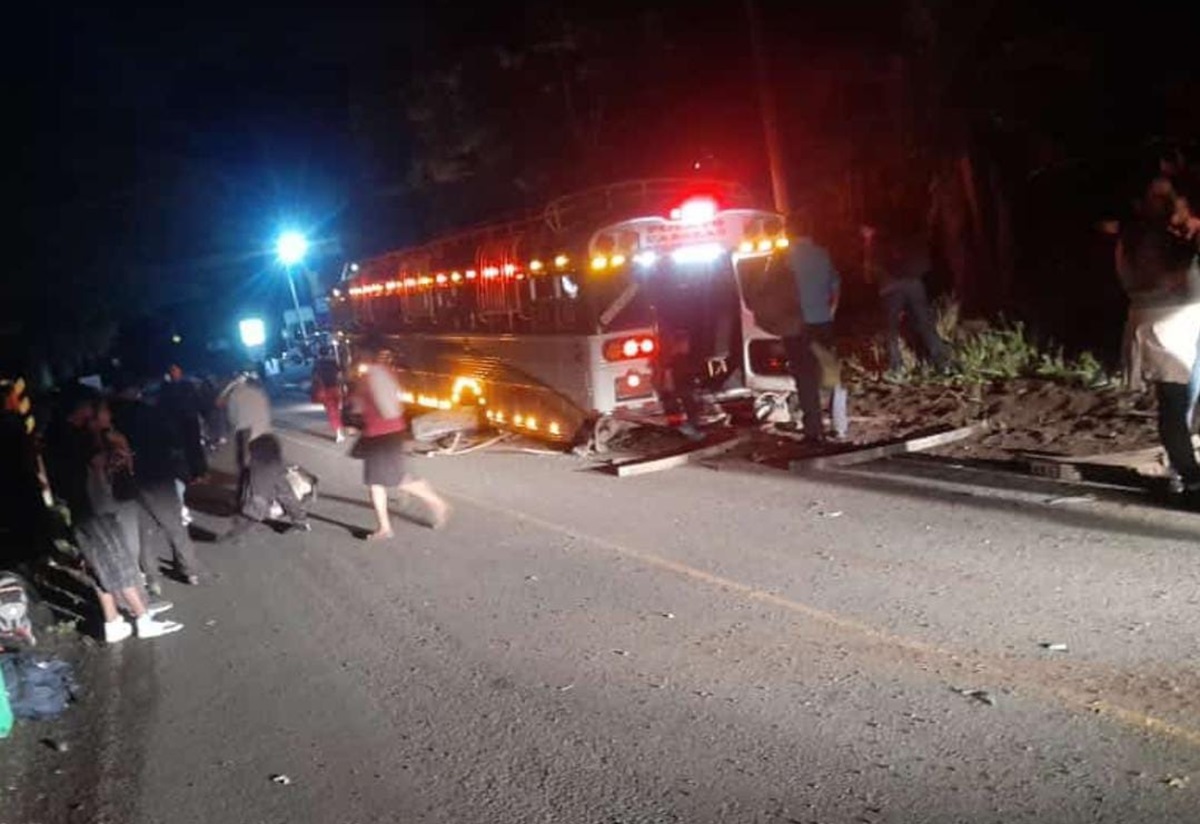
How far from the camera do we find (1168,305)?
24.0 ft

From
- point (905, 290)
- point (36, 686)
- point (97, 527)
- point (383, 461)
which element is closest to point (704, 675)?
point (36, 686)

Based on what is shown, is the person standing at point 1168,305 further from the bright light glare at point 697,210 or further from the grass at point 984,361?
the bright light glare at point 697,210

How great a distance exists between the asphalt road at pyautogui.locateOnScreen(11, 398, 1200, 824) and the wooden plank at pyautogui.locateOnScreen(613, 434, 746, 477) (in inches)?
79.1

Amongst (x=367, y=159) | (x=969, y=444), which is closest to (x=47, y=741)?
(x=969, y=444)

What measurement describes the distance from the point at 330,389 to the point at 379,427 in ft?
31.3

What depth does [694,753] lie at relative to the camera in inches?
183

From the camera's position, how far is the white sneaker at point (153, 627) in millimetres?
7410

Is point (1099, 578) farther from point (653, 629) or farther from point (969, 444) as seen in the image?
point (969, 444)

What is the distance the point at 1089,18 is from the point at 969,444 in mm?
7249

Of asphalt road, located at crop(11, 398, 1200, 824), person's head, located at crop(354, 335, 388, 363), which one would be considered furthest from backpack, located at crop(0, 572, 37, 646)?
person's head, located at crop(354, 335, 388, 363)

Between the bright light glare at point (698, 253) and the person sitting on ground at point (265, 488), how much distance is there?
496cm

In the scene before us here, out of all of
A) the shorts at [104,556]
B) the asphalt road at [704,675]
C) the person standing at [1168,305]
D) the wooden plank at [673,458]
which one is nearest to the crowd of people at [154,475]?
the shorts at [104,556]

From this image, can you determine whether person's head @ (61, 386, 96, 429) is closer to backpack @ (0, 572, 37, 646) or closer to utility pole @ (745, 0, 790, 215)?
backpack @ (0, 572, 37, 646)

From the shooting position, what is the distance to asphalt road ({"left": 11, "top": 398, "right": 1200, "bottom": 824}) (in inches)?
169
